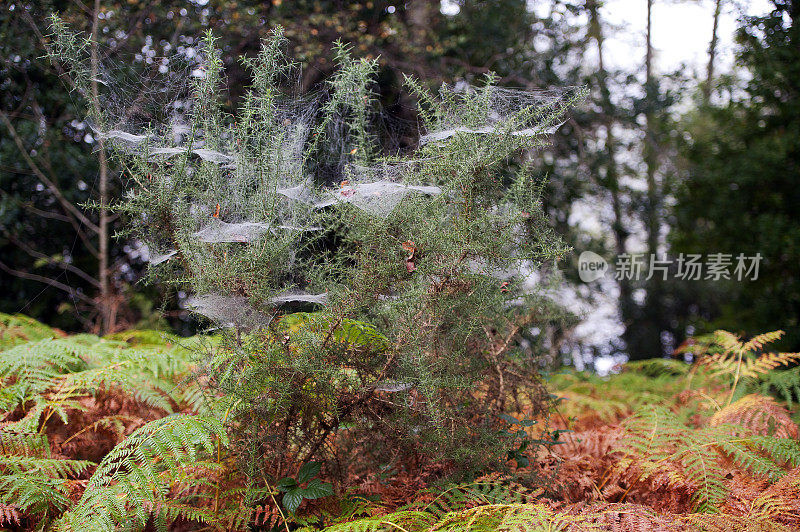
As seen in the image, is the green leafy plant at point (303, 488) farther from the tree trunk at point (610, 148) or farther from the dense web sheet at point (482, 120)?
the tree trunk at point (610, 148)

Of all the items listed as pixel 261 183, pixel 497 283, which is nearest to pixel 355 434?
pixel 497 283

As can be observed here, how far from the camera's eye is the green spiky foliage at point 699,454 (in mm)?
1701

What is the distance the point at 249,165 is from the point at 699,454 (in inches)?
68.9

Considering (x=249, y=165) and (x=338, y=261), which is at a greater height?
(x=249, y=165)

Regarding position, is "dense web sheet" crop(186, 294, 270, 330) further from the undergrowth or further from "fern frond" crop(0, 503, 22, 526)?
"fern frond" crop(0, 503, 22, 526)

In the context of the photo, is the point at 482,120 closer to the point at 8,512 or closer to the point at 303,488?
the point at 303,488

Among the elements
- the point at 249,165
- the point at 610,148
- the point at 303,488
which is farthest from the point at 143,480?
the point at 610,148

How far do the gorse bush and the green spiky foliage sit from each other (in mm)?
584

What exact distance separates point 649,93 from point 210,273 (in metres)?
5.92

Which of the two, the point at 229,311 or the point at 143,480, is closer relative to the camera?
the point at 143,480

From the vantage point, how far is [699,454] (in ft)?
5.84

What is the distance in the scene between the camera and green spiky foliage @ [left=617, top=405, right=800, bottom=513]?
1.70m

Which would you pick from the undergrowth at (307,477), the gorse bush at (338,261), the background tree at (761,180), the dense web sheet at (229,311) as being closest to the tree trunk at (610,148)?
the background tree at (761,180)

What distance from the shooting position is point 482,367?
6.10 ft
